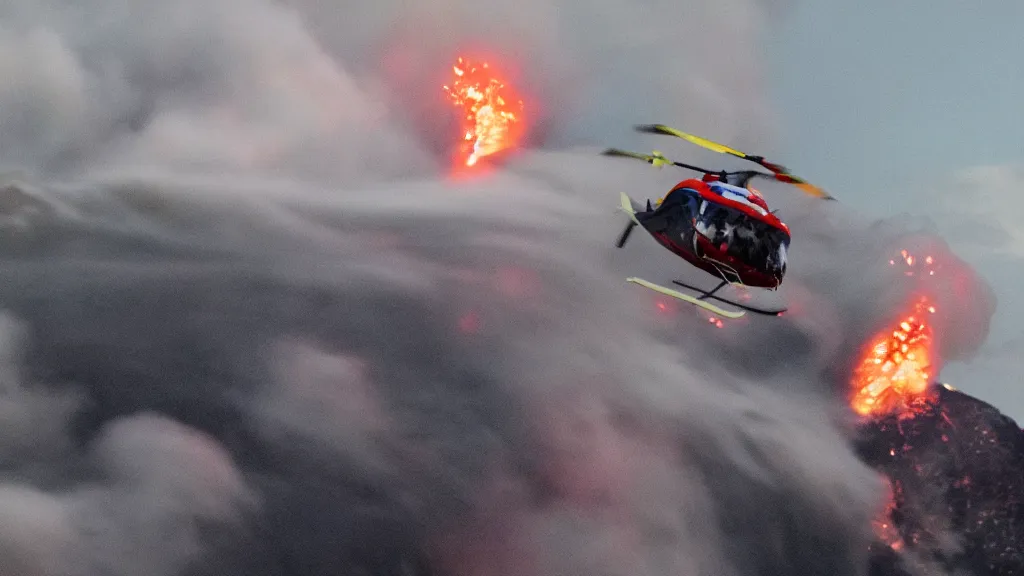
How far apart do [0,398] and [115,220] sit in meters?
36.9

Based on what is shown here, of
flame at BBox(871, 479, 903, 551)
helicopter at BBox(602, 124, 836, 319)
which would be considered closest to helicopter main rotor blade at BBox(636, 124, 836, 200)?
helicopter at BBox(602, 124, 836, 319)

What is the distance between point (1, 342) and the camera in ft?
328

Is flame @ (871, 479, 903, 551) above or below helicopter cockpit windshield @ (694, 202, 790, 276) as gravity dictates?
above

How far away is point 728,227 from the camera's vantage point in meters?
38.4

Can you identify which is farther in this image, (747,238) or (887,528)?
(887,528)

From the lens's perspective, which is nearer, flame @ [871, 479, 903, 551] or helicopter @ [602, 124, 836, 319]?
helicopter @ [602, 124, 836, 319]

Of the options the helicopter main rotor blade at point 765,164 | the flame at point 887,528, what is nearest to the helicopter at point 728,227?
the helicopter main rotor blade at point 765,164

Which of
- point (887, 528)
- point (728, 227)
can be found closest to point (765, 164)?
point (728, 227)

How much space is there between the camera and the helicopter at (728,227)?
126 ft

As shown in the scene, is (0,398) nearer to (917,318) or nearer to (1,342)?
(1,342)

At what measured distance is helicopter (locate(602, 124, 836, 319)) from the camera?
38312 mm

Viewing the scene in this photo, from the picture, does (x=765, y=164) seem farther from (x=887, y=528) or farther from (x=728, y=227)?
(x=887, y=528)

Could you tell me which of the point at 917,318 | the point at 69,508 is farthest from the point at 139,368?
the point at 917,318

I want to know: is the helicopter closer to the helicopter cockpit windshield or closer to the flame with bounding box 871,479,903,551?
the helicopter cockpit windshield
